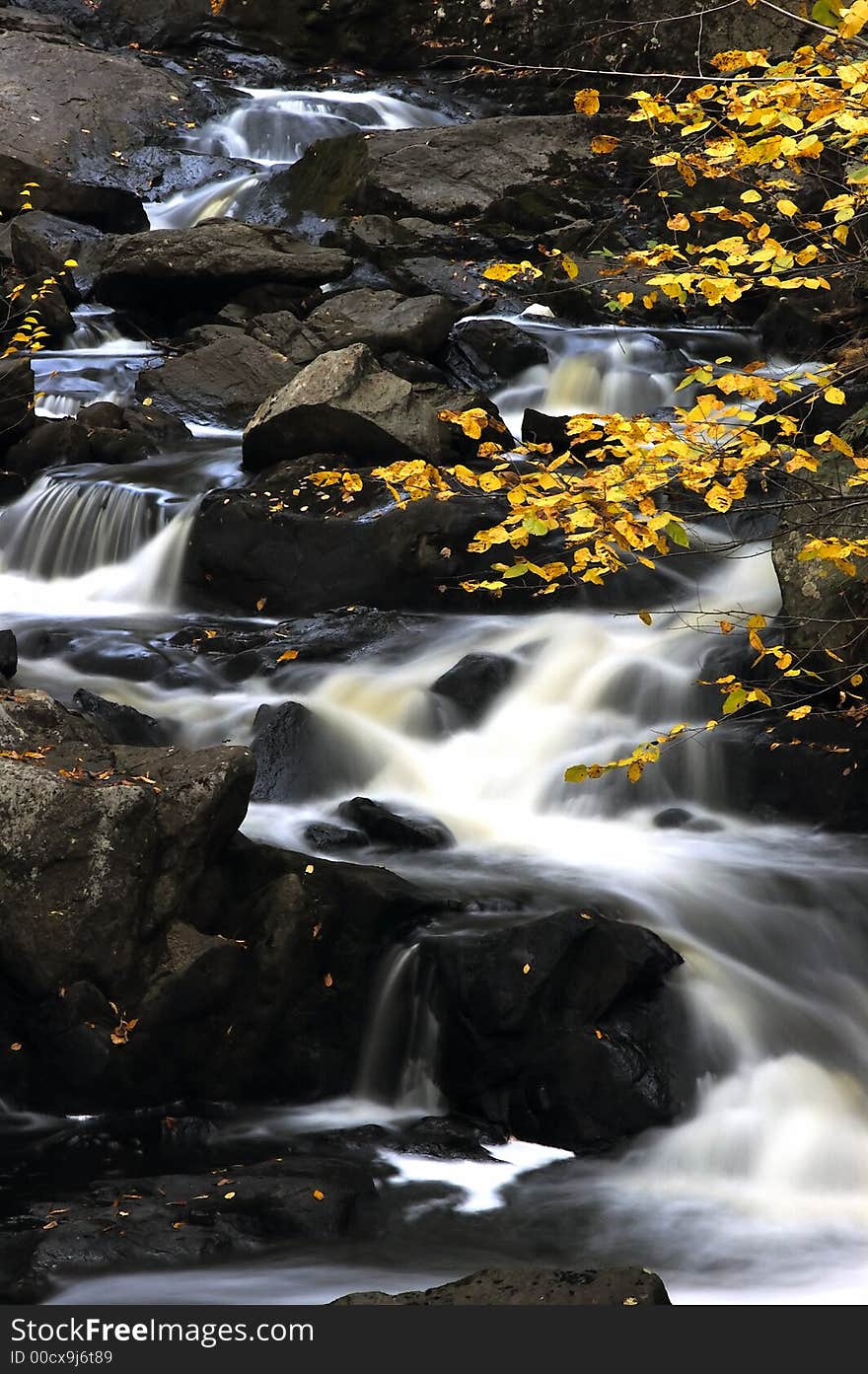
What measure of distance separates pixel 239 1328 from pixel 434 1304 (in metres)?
0.66

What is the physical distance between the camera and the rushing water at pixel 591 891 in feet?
16.3

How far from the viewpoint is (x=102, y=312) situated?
16000 mm

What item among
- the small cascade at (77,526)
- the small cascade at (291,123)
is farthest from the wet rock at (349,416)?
the small cascade at (291,123)

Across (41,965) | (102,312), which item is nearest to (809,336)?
(102,312)

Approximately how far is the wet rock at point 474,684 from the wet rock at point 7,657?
101 inches

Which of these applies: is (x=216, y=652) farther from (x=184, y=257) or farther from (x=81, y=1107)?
(x=184, y=257)

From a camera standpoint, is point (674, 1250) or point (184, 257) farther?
point (184, 257)

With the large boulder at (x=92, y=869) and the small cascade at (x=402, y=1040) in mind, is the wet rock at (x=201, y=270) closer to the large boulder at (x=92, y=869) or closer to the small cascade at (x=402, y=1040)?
the large boulder at (x=92, y=869)

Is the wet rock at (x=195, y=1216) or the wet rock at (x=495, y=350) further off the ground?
the wet rock at (x=495, y=350)

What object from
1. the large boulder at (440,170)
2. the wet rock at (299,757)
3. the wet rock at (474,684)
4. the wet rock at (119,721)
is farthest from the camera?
the large boulder at (440,170)

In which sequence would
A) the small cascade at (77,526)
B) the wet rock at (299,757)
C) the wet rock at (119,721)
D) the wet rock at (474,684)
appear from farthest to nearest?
the small cascade at (77,526) → the wet rock at (474,684) → the wet rock at (119,721) → the wet rock at (299,757)

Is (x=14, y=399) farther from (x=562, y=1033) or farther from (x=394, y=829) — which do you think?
(x=562, y=1033)

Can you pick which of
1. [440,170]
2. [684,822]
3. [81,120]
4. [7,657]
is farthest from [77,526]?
[81,120]

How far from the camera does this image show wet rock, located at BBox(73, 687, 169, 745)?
805 cm
